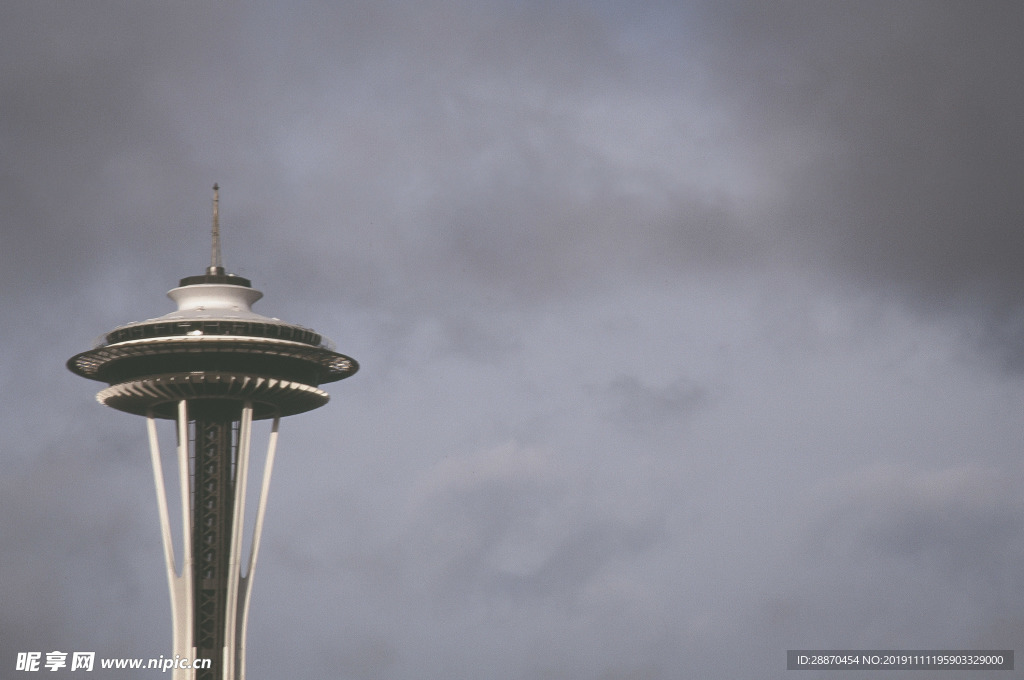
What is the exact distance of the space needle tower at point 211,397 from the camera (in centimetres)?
18450

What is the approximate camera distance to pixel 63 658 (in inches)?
7013

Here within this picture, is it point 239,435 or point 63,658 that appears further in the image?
point 239,435

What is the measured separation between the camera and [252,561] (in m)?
190

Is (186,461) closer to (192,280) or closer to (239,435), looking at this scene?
(239,435)

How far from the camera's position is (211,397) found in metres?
188

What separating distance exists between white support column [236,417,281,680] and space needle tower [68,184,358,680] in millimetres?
90

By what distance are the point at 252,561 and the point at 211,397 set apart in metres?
15.5

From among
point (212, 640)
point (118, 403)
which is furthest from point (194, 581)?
point (118, 403)

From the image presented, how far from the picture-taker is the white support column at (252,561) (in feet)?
612

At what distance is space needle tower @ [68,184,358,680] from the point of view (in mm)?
184500

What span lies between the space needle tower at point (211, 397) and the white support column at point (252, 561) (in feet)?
0.30

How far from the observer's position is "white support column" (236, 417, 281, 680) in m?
187

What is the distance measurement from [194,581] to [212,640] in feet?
18.1

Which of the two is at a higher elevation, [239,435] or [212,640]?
[239,435]
